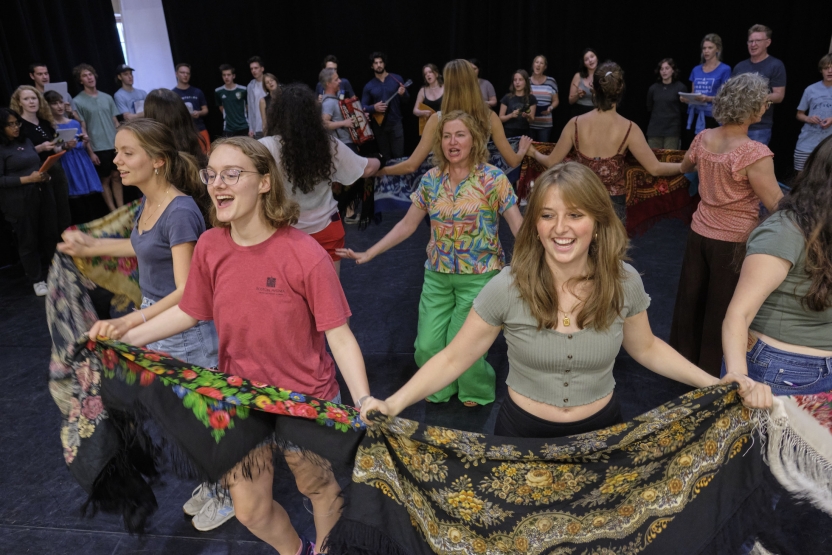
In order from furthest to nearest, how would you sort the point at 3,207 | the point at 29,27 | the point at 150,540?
the point at 29,27 < the point at 3,207 < the point at 150,540

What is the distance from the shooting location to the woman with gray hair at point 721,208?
8.97 ft

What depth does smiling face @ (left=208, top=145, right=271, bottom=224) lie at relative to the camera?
5.98 ft

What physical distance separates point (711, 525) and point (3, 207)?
5.45 meters

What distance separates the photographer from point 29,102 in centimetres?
528

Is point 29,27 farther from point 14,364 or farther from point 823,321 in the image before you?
point 823,321

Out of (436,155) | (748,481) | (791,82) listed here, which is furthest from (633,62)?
(748,481)

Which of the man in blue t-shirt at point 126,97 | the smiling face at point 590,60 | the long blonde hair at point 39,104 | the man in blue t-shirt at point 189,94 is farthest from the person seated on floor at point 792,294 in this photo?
the man in blue t-shirt at point 189,94

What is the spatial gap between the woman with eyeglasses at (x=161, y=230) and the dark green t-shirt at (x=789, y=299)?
1.79m

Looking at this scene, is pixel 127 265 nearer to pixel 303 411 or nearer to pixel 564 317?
pixel 303 411

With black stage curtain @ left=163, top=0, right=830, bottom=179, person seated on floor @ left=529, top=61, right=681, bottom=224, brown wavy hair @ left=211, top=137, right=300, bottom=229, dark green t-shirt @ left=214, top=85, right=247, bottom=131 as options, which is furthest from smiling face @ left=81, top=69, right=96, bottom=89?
brown wavy hair @ left=211, top=137, right=300, bottom=229

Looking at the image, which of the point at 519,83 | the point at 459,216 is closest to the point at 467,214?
the point at 459,216

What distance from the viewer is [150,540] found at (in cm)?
251

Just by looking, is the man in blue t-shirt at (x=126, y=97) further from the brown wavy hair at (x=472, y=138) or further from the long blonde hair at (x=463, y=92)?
the brown wavy hair at (x=472, y=138)

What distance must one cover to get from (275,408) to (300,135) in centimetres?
166
